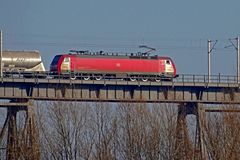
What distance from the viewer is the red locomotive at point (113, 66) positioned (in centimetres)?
12800

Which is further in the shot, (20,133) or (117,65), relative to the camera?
(117,65)

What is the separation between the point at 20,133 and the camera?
11488cm

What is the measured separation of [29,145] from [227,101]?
733 inches

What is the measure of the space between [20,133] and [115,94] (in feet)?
35.2

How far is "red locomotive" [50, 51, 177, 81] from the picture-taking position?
420ft

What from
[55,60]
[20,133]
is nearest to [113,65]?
[55,60]

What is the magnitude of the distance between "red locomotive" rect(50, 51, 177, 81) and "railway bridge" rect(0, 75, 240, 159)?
3.77m

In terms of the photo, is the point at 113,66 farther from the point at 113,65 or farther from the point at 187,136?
the point at 187,136

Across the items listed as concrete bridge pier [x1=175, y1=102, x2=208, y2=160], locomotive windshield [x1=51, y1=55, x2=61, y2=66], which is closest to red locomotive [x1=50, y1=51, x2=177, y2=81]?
locomotive windshield [x1=51, y1=55, x2=61, y2=66]

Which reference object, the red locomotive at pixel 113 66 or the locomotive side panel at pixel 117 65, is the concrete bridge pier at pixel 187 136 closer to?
the red locomotive at pixel 113 66

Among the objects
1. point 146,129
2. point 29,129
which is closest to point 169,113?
point 146,129

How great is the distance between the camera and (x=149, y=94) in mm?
122875

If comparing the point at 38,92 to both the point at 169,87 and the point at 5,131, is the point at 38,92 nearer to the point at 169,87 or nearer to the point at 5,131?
the point at 5,131

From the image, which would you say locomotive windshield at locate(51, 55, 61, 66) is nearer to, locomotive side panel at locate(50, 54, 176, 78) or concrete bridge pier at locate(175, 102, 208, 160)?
locomotive side panel at locate(50, 54, 176, 78)
